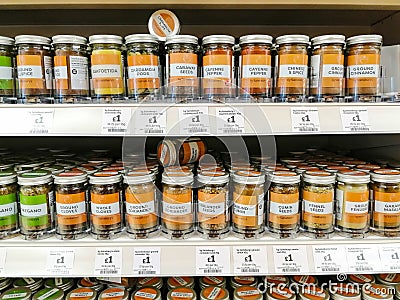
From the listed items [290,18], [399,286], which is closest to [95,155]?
[290,18]

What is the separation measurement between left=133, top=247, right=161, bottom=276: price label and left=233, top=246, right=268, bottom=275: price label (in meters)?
0.21

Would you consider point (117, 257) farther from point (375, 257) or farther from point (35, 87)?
point (375, 257)

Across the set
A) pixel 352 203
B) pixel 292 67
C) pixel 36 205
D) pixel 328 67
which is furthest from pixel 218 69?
pixel 36 205

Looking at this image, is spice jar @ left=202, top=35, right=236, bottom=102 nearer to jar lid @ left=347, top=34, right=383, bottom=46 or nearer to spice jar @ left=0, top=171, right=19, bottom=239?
jar lid @ left=347, top=34, right=383, bottom=46

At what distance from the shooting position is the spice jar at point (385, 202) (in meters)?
0.92

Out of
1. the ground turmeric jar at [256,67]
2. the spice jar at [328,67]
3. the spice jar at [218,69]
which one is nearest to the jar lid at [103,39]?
the spice jar at [218,69]

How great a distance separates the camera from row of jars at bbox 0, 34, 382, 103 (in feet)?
3.00

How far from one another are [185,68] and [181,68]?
11mm

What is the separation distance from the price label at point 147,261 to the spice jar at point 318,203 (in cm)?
43

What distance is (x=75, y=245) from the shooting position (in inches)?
36.3

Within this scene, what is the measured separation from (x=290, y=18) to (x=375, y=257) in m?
0.89

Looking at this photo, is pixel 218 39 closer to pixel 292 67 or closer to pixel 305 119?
pixel 292 67

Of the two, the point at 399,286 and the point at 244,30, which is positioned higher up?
the point at 244,30

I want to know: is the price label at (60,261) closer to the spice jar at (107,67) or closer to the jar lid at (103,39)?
the spice jar at (107,67)
